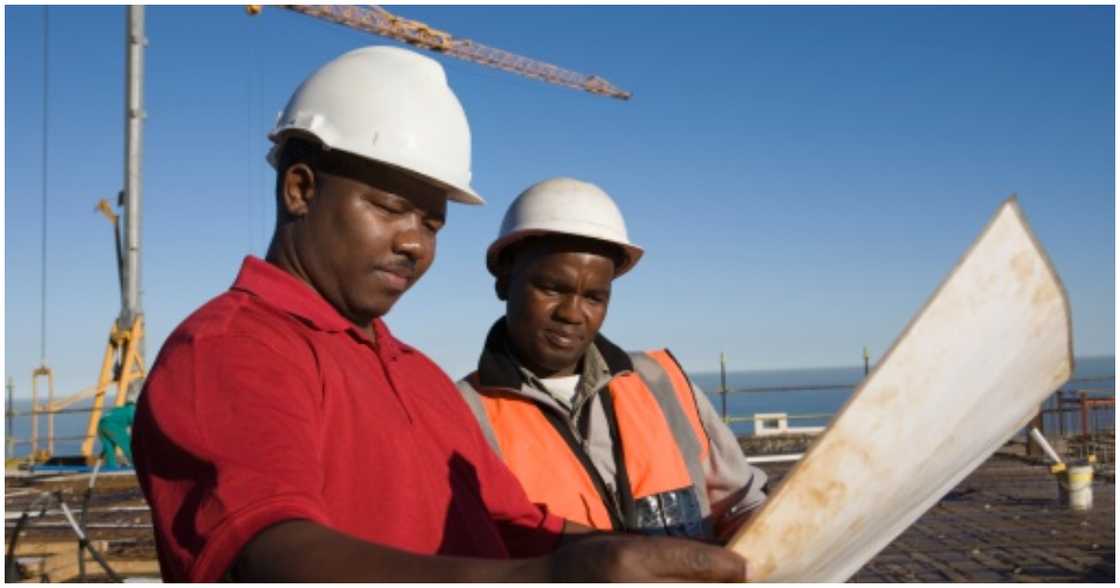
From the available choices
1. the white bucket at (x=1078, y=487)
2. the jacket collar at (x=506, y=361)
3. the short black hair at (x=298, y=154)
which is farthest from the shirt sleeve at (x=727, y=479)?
the white bucket at (x=1078, y=487)

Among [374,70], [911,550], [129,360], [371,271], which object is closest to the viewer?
[371,271]

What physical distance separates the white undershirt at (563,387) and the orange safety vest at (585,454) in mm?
123

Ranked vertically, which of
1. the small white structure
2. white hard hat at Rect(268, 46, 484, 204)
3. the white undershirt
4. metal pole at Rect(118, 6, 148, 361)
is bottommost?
the small white structure

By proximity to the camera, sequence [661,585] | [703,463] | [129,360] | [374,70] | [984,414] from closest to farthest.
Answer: [661,585]
[984,414]
[374,70]
[703,463]
[129,360]

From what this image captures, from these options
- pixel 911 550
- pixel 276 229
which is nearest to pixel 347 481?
pixel 276 229

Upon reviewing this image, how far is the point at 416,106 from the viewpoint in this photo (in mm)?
1660

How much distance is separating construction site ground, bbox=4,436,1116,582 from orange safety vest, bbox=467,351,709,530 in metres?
4.42

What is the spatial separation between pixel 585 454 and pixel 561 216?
0.72m

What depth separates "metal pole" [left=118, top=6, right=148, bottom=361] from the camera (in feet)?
54.6

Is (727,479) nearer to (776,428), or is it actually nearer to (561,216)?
(561,216)

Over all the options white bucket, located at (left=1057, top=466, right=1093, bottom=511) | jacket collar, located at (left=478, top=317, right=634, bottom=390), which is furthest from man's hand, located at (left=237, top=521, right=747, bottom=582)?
white bucket, located at (left=1057, top=466, right=1093, bottom=511)

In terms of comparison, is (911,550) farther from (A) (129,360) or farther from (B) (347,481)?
(A) (129,360)

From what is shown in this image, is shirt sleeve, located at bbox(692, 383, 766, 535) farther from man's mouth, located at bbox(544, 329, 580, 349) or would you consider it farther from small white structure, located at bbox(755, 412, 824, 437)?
small white structure, located at bbox(755, 412, 824, 437)

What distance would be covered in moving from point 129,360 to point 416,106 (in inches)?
654
